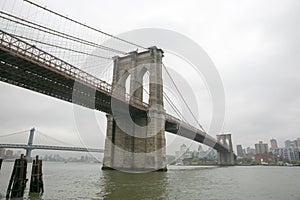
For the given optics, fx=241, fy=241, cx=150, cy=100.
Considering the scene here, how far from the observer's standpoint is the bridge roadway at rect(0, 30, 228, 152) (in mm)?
18844

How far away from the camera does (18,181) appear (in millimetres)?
12531

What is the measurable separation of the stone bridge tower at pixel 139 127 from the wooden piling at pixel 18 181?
17.5 m

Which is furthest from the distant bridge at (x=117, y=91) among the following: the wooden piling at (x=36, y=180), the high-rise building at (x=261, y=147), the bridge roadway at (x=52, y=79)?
the high-rise building at (x=261, y=147)

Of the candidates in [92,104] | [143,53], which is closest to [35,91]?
[92,104]

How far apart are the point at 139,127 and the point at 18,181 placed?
23904mm

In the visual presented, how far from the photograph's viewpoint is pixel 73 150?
89.2 m

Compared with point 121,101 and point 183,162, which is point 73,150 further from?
point 121,101

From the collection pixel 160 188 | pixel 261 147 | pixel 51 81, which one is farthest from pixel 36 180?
pixel 261 147

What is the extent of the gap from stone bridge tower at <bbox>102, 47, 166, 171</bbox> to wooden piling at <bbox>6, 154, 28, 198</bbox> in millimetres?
17533

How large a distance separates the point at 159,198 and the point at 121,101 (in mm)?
19145

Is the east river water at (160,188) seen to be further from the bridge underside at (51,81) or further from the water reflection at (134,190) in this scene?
the bridge underside at (51,81)

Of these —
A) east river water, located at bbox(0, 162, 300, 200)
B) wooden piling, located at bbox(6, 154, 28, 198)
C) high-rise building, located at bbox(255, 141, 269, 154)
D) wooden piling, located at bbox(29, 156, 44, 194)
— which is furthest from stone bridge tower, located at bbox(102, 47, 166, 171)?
high-rise building, located at bbox(255, 141, 269, 154)

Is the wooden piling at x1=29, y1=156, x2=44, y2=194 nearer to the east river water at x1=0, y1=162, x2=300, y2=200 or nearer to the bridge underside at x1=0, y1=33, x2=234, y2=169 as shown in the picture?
the east river water at x1=0, y1=162, x2=300, y2=200

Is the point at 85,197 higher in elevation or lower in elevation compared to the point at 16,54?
lower
